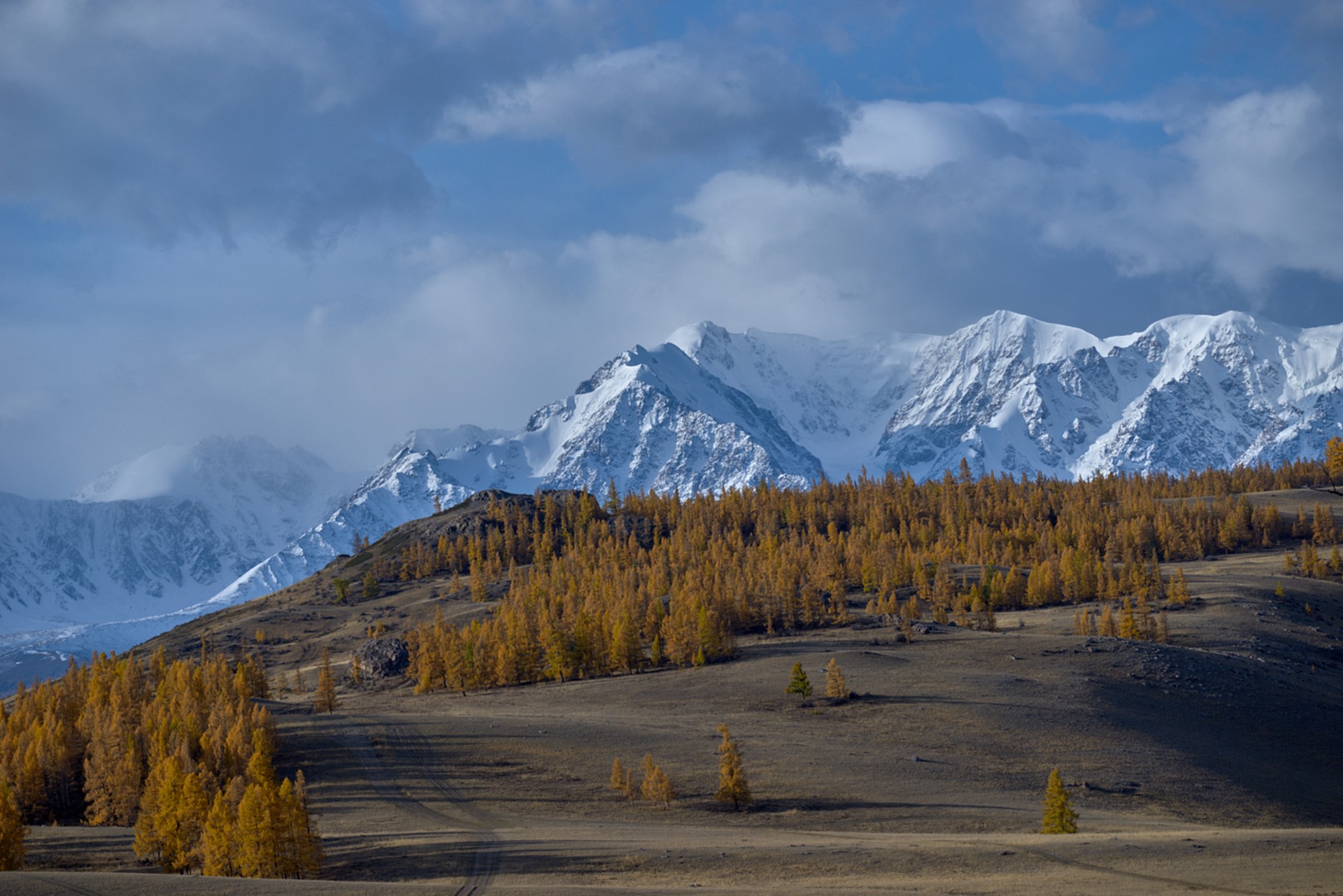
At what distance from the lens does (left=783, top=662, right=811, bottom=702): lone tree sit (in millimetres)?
109312

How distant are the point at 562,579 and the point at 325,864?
13425cm

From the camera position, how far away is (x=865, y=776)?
3322 inches

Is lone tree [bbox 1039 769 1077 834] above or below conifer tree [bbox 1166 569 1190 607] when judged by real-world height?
below

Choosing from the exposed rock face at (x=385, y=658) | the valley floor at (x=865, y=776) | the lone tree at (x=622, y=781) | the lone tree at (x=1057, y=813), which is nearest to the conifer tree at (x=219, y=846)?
the valley floor at (x=865, y=776)

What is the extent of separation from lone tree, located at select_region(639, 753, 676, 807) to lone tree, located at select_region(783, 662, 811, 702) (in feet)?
98.2

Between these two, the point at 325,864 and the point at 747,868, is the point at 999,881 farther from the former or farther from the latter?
the point at 325,864

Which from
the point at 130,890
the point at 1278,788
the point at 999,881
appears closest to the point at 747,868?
the point at 999,881

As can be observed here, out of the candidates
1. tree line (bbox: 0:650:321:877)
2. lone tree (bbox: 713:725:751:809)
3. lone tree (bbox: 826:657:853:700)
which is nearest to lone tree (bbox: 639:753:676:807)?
lone tree (bbox: 713:725:751:809)

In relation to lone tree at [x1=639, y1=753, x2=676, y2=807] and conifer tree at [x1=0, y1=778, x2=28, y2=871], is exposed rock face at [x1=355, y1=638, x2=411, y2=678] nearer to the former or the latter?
lone tree at [x1=639, y1=753, x2=676, y2=807]

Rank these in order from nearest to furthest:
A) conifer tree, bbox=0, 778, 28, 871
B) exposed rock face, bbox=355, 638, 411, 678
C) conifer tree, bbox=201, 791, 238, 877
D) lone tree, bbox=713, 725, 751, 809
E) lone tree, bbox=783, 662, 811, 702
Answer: conifer tree, bbox=201, 791, 238, 877 → conifer tree, bbox=0, 778, 28, 871 → lone tree, bbox=713, 725, 751, 809 → lone tree, bbox=783, 662, 811, 702 → exposed rock face, bbox=355, 638, 411, 678

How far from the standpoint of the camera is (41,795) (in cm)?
9881

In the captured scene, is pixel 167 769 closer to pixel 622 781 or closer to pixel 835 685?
pixel 622 781

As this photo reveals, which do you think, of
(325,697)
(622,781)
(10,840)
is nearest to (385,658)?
(325,697)

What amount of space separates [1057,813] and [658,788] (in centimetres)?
2626
